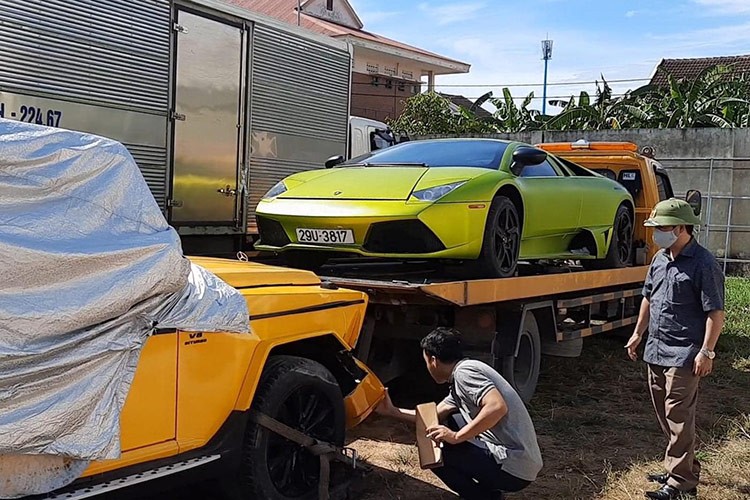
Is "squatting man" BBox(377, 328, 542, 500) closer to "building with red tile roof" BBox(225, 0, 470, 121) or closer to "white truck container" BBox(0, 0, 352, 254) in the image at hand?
"white truck container" BBox(0, 0, 352, 254)

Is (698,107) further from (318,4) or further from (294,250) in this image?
(294,250)

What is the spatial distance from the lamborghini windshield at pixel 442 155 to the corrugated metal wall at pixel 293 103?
1.46 metres

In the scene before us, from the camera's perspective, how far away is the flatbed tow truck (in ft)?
17.4

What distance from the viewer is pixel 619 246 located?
27.3 feet

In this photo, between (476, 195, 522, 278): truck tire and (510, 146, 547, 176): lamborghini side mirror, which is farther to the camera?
(510, 146, 547, 176): lamborghini side mirror

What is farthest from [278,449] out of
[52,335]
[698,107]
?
[698,107]

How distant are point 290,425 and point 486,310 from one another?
2278 mm

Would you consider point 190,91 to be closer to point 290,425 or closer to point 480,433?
point 290,425

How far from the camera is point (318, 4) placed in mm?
28750

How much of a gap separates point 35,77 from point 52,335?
12.5 feet

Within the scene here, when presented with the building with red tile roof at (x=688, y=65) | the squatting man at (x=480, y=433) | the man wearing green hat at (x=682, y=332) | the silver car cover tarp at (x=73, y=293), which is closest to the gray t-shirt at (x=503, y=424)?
the squatting man at (x=480, y=433)

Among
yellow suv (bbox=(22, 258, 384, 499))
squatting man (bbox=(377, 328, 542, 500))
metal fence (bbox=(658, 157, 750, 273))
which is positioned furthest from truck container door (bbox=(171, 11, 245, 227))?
metal fence (bbox=(658, 157, 750, 273))

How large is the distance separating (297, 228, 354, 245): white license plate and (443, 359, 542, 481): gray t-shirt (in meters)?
1.65

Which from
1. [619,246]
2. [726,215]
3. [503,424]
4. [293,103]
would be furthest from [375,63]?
[503,424]
